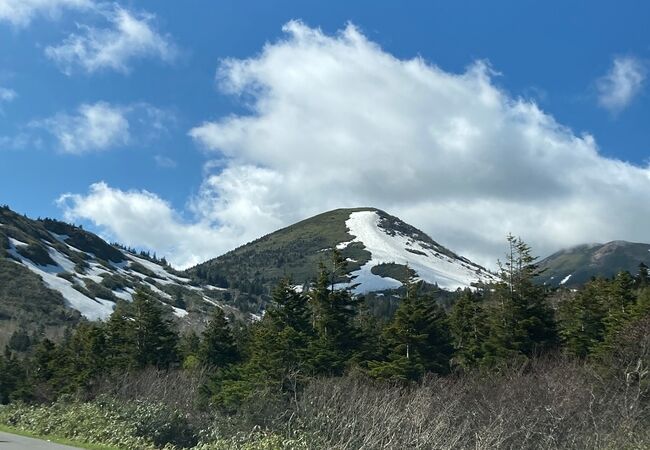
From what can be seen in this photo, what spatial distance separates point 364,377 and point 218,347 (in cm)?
2422

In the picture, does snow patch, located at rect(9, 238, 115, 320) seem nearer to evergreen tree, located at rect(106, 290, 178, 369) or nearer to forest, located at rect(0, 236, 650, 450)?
forest, located at rect(0, 236, 650, 450)

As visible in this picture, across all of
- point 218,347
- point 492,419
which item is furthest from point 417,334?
point 218,347

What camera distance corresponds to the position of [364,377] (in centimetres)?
3509

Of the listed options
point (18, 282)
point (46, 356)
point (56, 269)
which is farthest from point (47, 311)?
point (46, 356)

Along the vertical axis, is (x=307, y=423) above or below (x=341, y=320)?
below

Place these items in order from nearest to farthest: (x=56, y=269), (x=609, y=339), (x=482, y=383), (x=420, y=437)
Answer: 1. (x=420, y=437)
2. (x=482, y=383)
3. (x=609, y=339)
4. (x=56, y=269)

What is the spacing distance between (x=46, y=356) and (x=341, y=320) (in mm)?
34811

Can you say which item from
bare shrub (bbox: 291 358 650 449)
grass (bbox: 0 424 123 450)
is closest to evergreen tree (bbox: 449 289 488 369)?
bare shrub (bbox: 291 358 650 449)

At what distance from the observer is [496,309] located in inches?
1624

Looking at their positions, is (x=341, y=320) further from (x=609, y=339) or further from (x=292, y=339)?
(x=609, y=339)

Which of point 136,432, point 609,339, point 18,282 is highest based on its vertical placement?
point 18,282

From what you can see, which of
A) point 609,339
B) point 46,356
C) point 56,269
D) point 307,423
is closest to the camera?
A: point 307,423

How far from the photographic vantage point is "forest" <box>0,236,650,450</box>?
19844 millimetres

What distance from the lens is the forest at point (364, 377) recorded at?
65.1 ft
